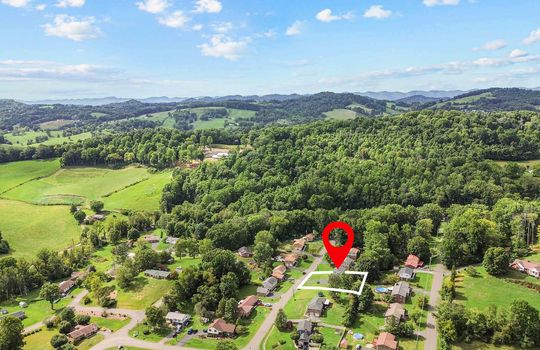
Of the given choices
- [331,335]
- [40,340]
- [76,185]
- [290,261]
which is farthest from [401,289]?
[76,185]

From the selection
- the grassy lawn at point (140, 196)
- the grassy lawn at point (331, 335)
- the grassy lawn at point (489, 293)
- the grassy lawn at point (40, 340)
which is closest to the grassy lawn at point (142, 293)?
the grassy lawn at point (40, 340)

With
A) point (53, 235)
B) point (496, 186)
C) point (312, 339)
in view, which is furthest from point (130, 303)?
point (496, 186)

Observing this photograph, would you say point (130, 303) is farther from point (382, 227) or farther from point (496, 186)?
point (496, 186)

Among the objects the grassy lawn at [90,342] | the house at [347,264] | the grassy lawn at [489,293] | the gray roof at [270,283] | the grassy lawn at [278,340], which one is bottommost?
the grassy lawn at [90,342]

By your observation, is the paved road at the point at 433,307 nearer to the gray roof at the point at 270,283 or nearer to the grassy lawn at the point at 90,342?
the gray roof at the point at 270,283

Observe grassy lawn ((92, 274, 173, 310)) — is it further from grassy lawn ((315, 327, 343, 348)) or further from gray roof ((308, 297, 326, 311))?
grassy lawn ((315, 327, 343, 348))

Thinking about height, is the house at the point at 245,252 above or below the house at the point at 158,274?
below
